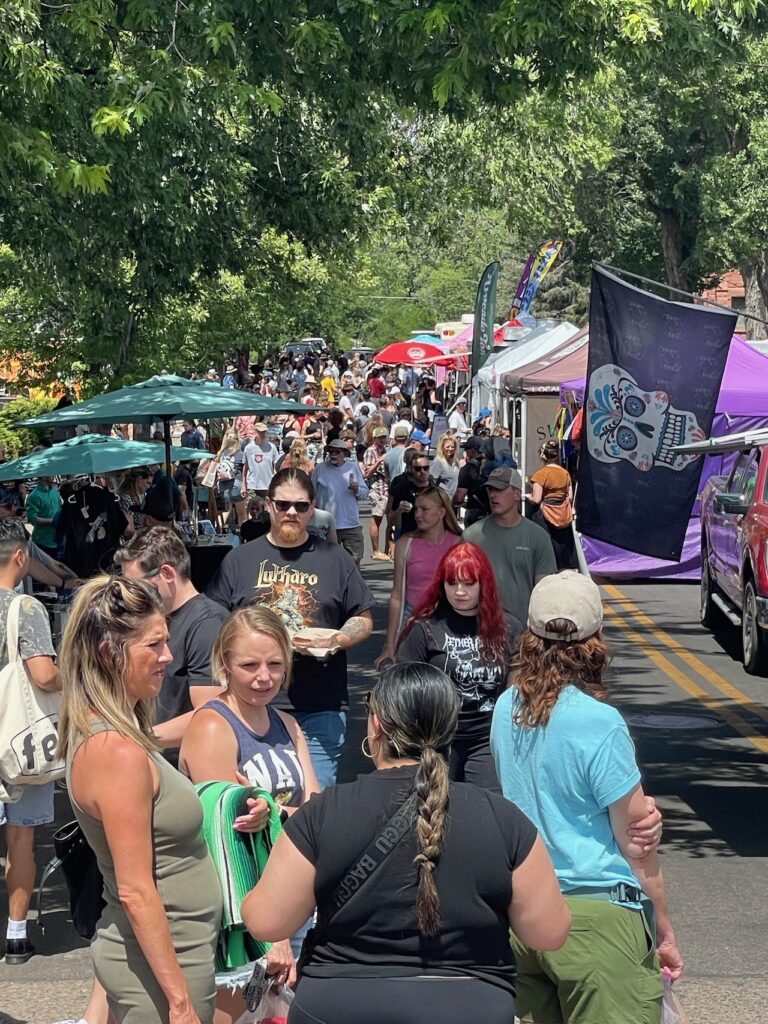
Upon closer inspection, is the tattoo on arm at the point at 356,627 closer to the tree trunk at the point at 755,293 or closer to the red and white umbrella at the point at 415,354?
the red and white umbrella at the point at 415,354

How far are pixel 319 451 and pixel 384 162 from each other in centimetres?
1508

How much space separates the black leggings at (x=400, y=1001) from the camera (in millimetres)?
3225

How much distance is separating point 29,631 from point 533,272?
112ft

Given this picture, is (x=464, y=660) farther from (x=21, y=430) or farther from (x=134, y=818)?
(x=21, y=430)

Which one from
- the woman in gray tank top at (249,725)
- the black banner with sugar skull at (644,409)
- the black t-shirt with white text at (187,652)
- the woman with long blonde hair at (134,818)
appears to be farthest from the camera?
the black banner with sugar skull at (644,409)

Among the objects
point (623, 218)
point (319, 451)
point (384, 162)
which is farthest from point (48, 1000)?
point (623, 218)

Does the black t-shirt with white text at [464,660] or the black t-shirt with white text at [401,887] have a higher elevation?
the black t-shirt with white text at [401,887]

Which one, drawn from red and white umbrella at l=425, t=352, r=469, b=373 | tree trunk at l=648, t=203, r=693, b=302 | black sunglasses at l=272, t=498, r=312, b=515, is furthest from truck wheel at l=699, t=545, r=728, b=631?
tree trunk at l=648, t=203, r=693, b=302

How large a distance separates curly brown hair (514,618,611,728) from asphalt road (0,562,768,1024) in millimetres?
2216

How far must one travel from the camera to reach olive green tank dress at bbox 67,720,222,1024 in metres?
3.74

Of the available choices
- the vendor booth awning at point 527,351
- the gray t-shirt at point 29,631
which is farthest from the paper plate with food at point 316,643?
the vendor booth awning at point 527,351

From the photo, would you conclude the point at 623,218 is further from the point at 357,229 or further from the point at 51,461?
the point at 51,461

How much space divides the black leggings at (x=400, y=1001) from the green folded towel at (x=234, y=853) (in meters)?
0.71

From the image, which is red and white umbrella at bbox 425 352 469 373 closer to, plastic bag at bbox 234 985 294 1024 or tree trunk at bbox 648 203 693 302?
tree trunk at bbox 648 203 693 302
